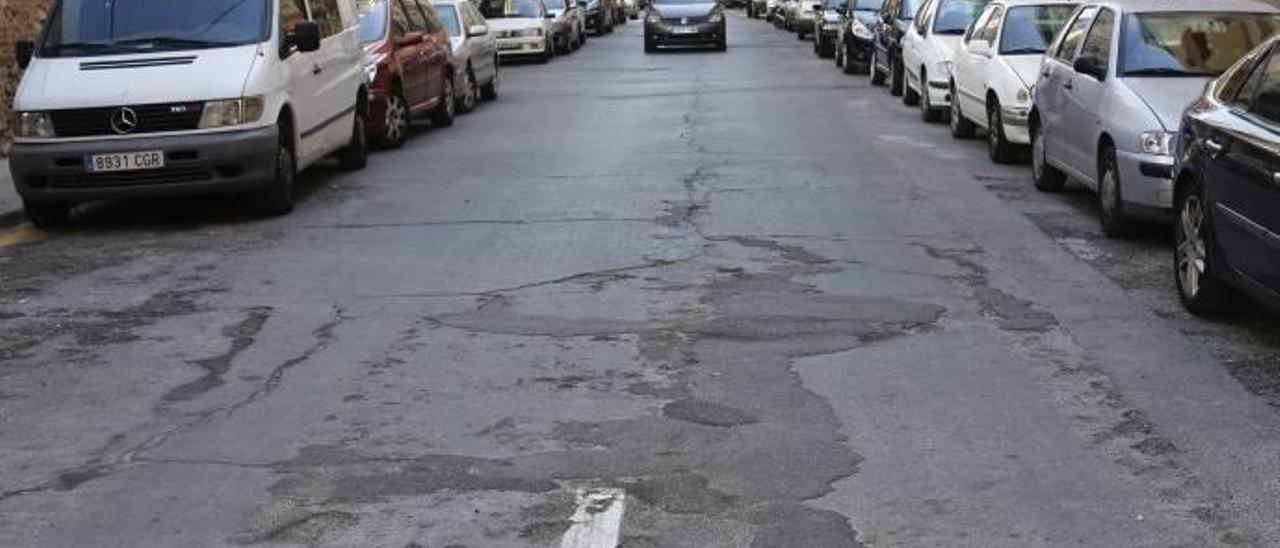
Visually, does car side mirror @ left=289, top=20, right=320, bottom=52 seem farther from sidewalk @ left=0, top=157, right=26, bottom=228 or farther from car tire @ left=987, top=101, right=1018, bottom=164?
car tire @ left=987, top=101, right=1018, bottom=164

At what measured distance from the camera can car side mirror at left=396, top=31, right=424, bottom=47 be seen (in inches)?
695

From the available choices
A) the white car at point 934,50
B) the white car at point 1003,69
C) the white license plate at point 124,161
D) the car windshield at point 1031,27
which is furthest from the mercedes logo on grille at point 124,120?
the white car at point 934,50

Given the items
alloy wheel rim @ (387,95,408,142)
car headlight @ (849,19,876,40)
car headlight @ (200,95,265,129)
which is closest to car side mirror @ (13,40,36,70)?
car headlight @ (200,95,265,129)

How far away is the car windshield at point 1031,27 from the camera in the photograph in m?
15.8

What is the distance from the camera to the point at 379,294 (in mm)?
9188

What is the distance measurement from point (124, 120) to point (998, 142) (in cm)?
749

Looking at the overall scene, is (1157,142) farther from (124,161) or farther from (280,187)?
(124,161)

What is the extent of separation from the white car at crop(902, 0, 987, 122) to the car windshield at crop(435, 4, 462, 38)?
5571mm

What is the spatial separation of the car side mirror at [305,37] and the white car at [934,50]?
25.4 feet

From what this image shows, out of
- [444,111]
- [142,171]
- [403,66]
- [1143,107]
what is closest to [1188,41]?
[1143,107]

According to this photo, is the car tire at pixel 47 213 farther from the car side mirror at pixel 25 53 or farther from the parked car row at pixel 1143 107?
the parked car row at pixel 1143 107

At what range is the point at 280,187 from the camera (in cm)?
1227

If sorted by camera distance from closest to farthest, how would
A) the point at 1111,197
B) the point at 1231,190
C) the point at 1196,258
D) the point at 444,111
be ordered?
the point at 1231,190
the point at 1196,258
the point at 1111,197
the point at 444,111

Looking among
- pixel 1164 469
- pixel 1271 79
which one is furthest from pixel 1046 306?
pixel 1164 469
